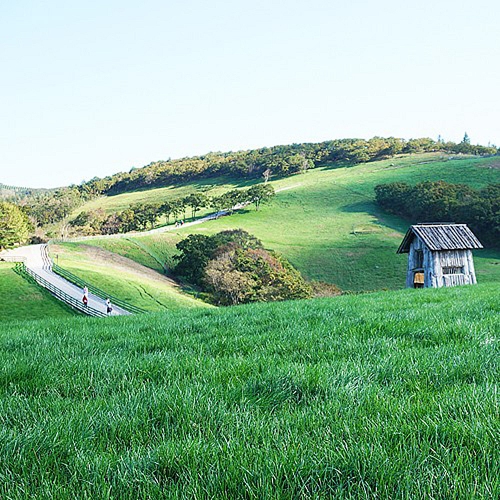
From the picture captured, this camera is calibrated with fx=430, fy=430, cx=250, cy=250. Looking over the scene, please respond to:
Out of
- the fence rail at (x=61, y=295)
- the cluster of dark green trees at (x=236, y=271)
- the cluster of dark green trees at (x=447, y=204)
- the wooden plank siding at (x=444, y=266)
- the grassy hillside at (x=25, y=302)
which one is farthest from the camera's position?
the cluster of dark green trees at (x=447, y=204)

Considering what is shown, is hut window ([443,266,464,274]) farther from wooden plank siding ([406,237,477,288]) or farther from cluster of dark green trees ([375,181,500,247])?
cluster of dark green trees ([375,181,500,247])

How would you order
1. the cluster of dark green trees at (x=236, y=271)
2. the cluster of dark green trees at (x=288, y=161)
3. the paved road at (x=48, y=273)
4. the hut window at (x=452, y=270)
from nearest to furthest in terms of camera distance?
the hut window at (x=452, y=270)
the paved road at (x=48, y=273)
the cluster of dark green trees at (x=236, y=271)
the cluster of dark green trees at (x=288, y=161)

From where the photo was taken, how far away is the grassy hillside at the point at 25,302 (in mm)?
37719

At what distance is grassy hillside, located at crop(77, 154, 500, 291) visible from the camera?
68.7 meters

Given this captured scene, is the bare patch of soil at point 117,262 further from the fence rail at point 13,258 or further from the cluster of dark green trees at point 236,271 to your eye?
the fence rail at point 13,258

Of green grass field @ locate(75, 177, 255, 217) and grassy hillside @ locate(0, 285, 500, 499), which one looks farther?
green grass field @ locate(75, 177, 255, 217)

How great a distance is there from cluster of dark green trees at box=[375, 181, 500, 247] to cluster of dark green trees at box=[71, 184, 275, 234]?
30644 millimetres

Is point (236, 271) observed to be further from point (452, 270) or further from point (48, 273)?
point (452, 270)

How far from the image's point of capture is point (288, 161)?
153375 mm

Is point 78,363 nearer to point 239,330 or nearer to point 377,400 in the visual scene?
point 239,330

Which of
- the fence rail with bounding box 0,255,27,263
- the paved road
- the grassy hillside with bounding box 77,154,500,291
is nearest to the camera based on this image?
the paved road

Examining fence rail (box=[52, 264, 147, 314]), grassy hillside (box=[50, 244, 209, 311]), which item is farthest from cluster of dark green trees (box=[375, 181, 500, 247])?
fence rail (box=[52, 264, 147, 314])

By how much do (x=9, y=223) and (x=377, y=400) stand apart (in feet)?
258

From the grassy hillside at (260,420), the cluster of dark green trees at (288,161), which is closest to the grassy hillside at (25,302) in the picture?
the grassy hillside at (260,420)
